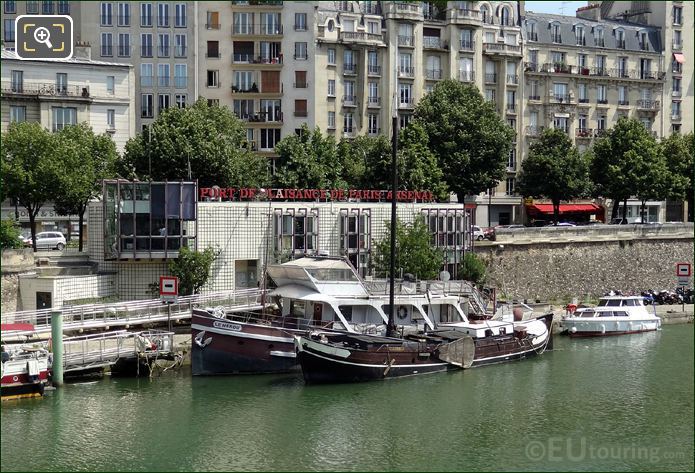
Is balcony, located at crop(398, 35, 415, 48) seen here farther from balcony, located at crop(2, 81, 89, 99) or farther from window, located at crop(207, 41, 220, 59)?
balcony, located at crop(2, 81, 89, 99)

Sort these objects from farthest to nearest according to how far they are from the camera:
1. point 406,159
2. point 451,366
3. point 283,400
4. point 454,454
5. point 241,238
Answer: point 406,159, point 241,238, point 451,366, point 283,400, point 454,454

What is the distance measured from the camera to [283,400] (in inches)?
1486

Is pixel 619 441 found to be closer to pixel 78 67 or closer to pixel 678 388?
pixel 678 388

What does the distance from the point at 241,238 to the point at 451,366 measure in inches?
462

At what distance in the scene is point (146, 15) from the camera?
7644cm

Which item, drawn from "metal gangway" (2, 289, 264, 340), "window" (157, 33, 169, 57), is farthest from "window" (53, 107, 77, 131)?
"metal gangway" (2, 289, 264, 340)

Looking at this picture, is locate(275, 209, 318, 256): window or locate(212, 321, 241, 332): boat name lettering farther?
locate(275, 209, 318, 256): window

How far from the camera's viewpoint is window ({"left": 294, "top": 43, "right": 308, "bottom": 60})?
77312 mm

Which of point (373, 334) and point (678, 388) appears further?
point (373, 334)

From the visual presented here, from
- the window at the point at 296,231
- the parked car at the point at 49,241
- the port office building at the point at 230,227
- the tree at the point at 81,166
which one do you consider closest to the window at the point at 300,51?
the tree at the point at 81,166

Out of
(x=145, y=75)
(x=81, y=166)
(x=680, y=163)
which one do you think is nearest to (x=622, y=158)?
(x=680, y=163)

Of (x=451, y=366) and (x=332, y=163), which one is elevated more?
(x=332, y=163)

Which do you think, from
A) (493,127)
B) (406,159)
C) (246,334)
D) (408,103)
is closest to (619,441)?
(246,334)

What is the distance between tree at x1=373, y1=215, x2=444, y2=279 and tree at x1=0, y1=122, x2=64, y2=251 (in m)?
15.9
